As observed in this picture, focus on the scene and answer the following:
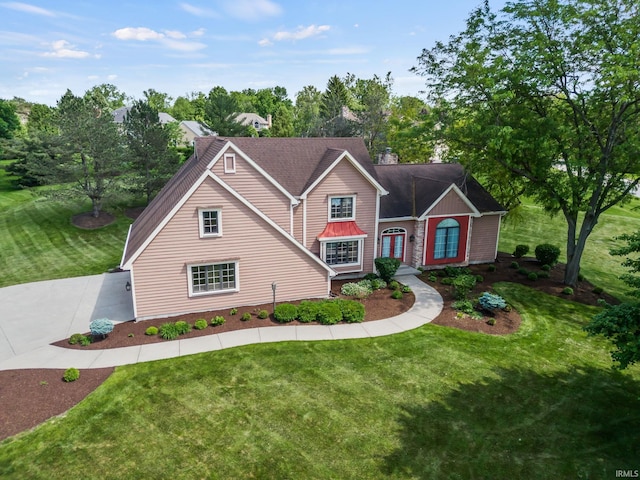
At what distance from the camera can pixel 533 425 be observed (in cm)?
1347

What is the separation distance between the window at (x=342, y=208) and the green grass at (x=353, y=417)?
9220mm

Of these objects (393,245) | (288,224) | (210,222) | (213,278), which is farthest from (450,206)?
(213,278)

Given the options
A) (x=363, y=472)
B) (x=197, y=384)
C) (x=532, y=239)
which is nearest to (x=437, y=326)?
(x=363, y=472)

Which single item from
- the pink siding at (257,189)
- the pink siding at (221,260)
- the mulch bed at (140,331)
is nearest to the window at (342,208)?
the pink siding at (257,189)

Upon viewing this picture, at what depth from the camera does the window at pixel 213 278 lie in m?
20.5

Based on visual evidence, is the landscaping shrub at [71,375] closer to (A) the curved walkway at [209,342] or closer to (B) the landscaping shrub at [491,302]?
(A) the curved walkway at [209,342]

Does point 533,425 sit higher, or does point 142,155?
point 142,155

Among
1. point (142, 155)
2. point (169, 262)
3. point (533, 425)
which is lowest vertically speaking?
point (533, 425)

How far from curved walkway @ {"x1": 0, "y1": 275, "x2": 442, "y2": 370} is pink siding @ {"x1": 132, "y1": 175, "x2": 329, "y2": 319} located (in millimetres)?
2585

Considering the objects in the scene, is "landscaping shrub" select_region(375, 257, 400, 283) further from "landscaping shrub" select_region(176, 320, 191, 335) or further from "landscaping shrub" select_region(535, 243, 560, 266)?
"landscaping shrub" select_region(176, 320, 191, 335)

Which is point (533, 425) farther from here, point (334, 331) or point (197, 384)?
point (197, 384)

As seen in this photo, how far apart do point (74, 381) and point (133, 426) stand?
13.0ft

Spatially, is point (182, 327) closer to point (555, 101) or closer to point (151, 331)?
point (151, 331)

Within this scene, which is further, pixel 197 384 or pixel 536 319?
pixel 536 319
